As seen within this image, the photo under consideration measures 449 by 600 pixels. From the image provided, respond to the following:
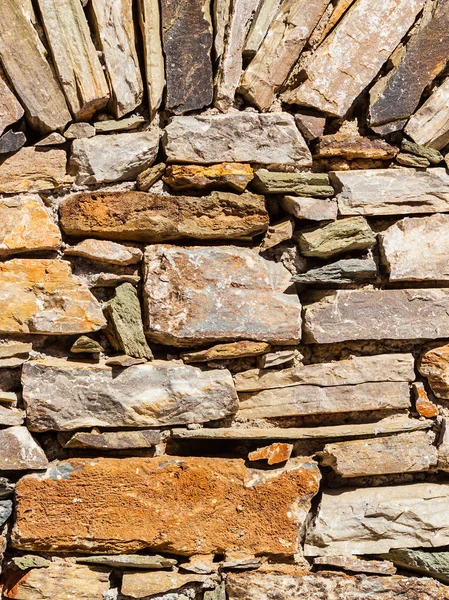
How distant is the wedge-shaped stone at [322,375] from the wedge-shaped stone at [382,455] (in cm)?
19

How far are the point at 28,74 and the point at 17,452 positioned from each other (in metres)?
1.06

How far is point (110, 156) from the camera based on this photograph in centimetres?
204

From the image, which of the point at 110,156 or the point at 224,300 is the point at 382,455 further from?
the point at 110,156

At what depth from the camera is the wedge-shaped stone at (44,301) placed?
6.46 feet

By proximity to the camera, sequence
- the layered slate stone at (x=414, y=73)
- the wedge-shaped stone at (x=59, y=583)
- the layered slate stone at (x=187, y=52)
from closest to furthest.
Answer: the wedge-shaped stone at (x=59, y=583), the layered slate stone at (x=187, y=52), the layered slate stone at (x=414, y=73)

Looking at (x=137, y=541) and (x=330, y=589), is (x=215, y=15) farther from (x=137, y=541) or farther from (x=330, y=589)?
(x=330, y=589)

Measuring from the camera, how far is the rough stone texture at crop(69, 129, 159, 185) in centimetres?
203

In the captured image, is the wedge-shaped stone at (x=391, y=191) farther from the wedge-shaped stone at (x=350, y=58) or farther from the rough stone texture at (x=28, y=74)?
the rough stone texture at (x=28, y=74)

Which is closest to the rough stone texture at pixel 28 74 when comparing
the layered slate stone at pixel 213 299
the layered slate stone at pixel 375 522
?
the layered slate stone at pixel 213 299

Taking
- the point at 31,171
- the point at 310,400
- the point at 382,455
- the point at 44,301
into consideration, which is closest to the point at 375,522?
the point at 382,455

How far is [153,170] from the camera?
2.07 m

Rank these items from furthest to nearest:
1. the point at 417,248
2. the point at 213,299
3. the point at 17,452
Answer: the point at 417,248 < the point at 213,299 < the point at 17,452

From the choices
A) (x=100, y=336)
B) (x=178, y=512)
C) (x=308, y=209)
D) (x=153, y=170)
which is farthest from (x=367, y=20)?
(x=178, y=512)

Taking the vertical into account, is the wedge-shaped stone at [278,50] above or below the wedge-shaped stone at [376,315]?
above
